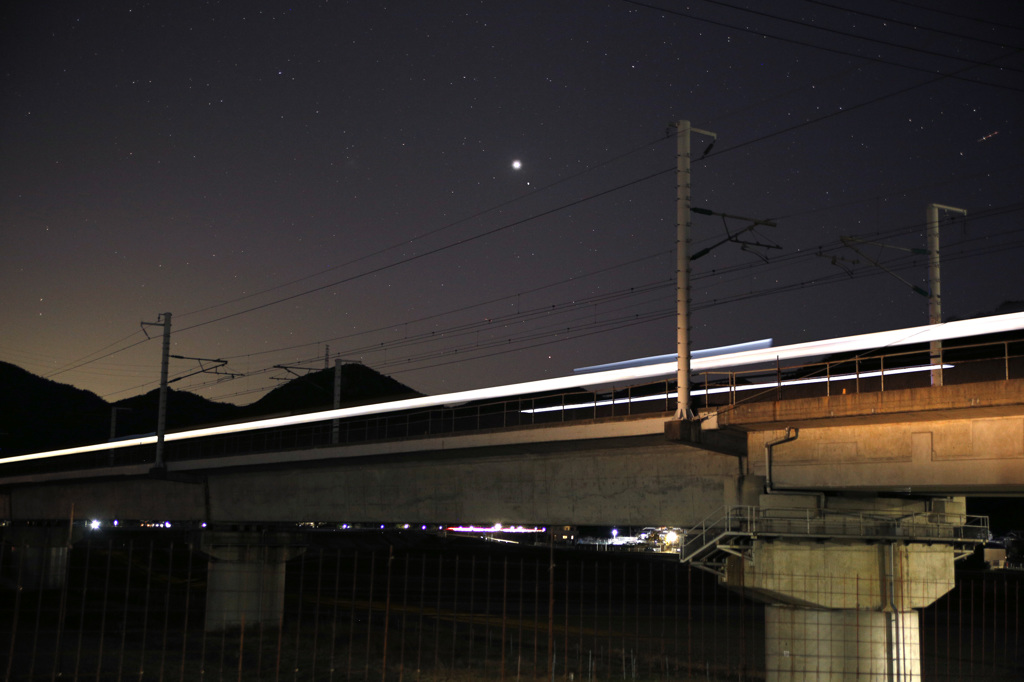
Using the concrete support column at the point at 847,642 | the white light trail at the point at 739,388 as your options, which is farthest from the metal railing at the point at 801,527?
the white light trail at the point at 739,388

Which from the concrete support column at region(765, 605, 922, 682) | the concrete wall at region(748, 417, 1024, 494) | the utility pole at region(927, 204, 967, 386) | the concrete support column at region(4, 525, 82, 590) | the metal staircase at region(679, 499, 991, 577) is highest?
the utility pole at region(927, 204, 967, 386)

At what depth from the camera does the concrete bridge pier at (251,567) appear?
52.1 metres

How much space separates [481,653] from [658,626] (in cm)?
1875

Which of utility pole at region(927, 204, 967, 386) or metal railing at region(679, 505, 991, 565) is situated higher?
utility pole at region(927, 204, 967, 386)

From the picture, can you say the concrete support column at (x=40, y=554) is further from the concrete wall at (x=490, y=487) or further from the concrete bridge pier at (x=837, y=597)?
the concrete bridge pier at (x=837, y=597)

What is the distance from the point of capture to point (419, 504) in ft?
125

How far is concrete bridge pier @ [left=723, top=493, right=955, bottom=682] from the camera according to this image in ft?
78.9

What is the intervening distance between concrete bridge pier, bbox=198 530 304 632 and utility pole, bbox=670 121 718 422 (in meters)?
35.1

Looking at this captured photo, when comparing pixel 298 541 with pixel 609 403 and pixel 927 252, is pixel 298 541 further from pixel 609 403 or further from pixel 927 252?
pixel 927 252

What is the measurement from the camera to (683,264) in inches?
982

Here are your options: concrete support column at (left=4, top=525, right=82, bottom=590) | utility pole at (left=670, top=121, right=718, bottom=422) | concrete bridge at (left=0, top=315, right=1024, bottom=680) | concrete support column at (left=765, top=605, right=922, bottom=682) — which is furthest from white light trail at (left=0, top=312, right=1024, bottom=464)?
concrete support column at (left=4, top=525, right=82, bottom=590)

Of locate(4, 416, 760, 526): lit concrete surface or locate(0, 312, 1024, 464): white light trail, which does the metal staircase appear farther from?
locate(0, 312, 1024, 464): white light trail

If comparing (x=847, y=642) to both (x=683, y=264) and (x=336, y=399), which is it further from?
(x=336, y=399)

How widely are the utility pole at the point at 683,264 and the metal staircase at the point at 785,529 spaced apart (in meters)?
3.10
